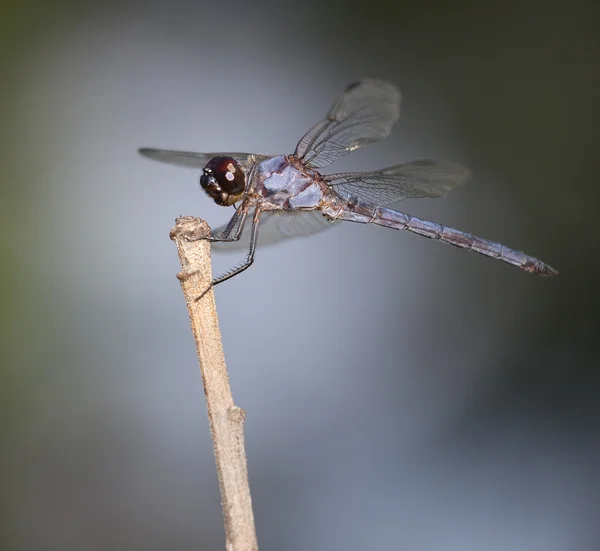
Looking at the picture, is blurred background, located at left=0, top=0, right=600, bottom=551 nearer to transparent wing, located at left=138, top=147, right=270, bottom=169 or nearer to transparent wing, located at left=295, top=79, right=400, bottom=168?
transparent wing, located at left=138, top=147, right=270, bottom=169

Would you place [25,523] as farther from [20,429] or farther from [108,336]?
[108,336]

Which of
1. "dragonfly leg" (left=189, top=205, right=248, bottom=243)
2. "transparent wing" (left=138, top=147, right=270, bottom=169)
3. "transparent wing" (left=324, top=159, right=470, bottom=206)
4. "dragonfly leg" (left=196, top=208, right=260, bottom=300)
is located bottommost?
"dragonfly leg" (left=196, top=208, right=260, bottom=300)

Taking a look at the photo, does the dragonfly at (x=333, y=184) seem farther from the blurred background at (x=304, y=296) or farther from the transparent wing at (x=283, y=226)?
the blurred background at (x=304, y=296)

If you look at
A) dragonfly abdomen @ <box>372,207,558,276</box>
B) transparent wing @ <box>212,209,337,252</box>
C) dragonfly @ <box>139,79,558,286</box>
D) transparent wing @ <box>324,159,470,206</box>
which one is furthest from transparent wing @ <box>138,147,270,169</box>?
dragonfly abdomen @ <box>372,207,558,276</box>

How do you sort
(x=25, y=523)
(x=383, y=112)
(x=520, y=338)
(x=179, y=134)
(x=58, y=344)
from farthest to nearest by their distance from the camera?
(x=179, y=134)
(x=520, y=338)
(x=58, y=344)
(x=25, y=523)
(x=383, y=112)

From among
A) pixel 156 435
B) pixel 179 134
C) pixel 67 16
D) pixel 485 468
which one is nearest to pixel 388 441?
pixel 485 468
